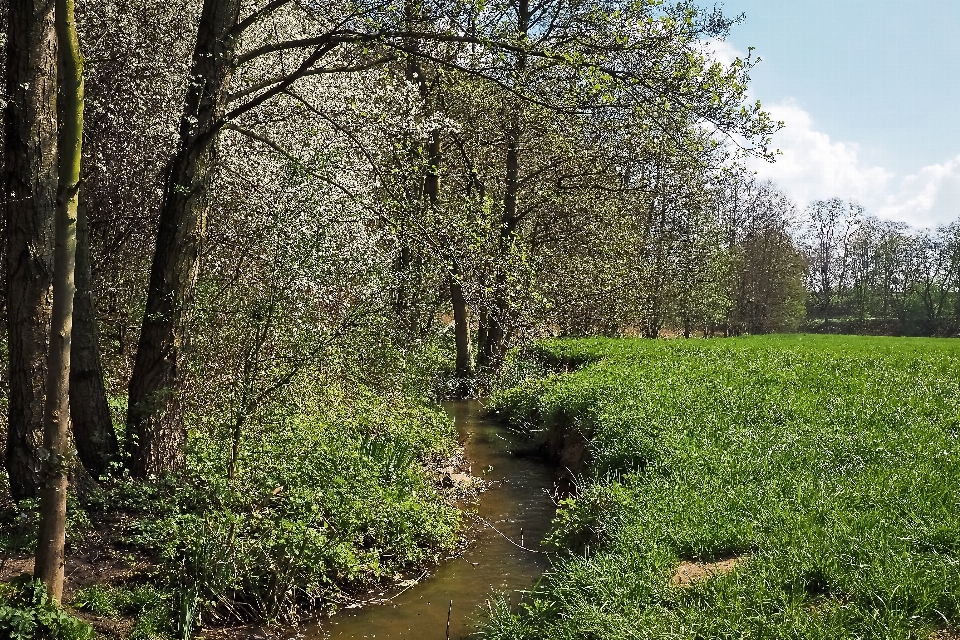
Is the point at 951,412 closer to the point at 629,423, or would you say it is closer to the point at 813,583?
the point at 629,423

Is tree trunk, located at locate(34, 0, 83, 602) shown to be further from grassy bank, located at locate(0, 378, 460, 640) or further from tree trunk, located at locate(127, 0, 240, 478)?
tree trunk, located at locate(127, 0, 240, 478)

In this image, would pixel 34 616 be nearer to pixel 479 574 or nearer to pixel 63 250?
pixel 63 250

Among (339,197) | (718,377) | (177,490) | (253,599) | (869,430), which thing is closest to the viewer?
(253,599)

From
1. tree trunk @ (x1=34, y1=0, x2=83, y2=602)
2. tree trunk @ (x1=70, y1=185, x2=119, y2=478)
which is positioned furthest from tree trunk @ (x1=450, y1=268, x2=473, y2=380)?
tree trunk @ (x1=34, y1=0, x2=83, y2=602)

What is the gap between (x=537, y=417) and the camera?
13555 millimetres

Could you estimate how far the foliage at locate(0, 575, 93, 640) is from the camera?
4496mm

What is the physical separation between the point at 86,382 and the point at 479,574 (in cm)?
407

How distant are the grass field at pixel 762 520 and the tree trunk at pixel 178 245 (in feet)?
11.8

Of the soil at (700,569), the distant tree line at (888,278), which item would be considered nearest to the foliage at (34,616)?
the soil at (700,569)

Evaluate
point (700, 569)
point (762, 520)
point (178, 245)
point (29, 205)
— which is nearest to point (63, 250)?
point (29, 205)

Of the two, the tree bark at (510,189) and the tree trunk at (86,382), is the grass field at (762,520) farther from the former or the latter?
the tree bark at (510,189)

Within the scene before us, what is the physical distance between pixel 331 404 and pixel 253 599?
Answer: 2.86m

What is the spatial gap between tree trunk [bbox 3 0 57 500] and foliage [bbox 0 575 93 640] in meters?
1.61

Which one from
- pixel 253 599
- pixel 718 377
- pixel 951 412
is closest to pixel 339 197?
pixel 253 599
